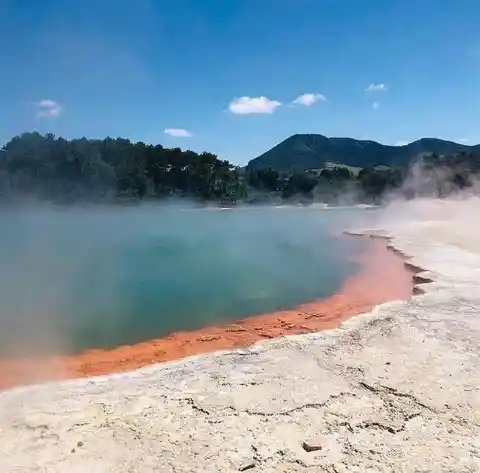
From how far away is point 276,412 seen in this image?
334 centimetres

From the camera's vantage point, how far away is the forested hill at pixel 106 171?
37.8 metres

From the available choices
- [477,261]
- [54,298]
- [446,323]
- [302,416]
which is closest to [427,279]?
[477,261]

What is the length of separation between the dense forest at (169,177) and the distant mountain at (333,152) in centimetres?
5851

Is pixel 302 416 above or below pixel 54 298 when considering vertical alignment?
above

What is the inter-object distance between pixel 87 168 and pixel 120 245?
24589 mm

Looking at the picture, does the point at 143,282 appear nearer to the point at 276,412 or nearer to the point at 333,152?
the point at 276,412

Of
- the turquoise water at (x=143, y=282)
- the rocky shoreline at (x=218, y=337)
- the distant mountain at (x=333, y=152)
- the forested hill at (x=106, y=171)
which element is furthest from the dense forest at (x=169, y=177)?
the distant mountain at (x=333, y=152)

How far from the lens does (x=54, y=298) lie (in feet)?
29.1

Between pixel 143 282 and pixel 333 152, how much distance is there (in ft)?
434

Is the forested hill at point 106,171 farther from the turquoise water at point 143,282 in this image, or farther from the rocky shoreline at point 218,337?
the rocky shoreline at point 218,337

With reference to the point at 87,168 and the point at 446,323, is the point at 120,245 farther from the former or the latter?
the point at 87,168

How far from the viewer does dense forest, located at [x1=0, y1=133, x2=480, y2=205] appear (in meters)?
38.2

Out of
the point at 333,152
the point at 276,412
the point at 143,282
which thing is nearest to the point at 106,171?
the point at 143,282

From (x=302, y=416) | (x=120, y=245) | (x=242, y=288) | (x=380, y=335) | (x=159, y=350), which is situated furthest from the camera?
(x=120, y=245)
